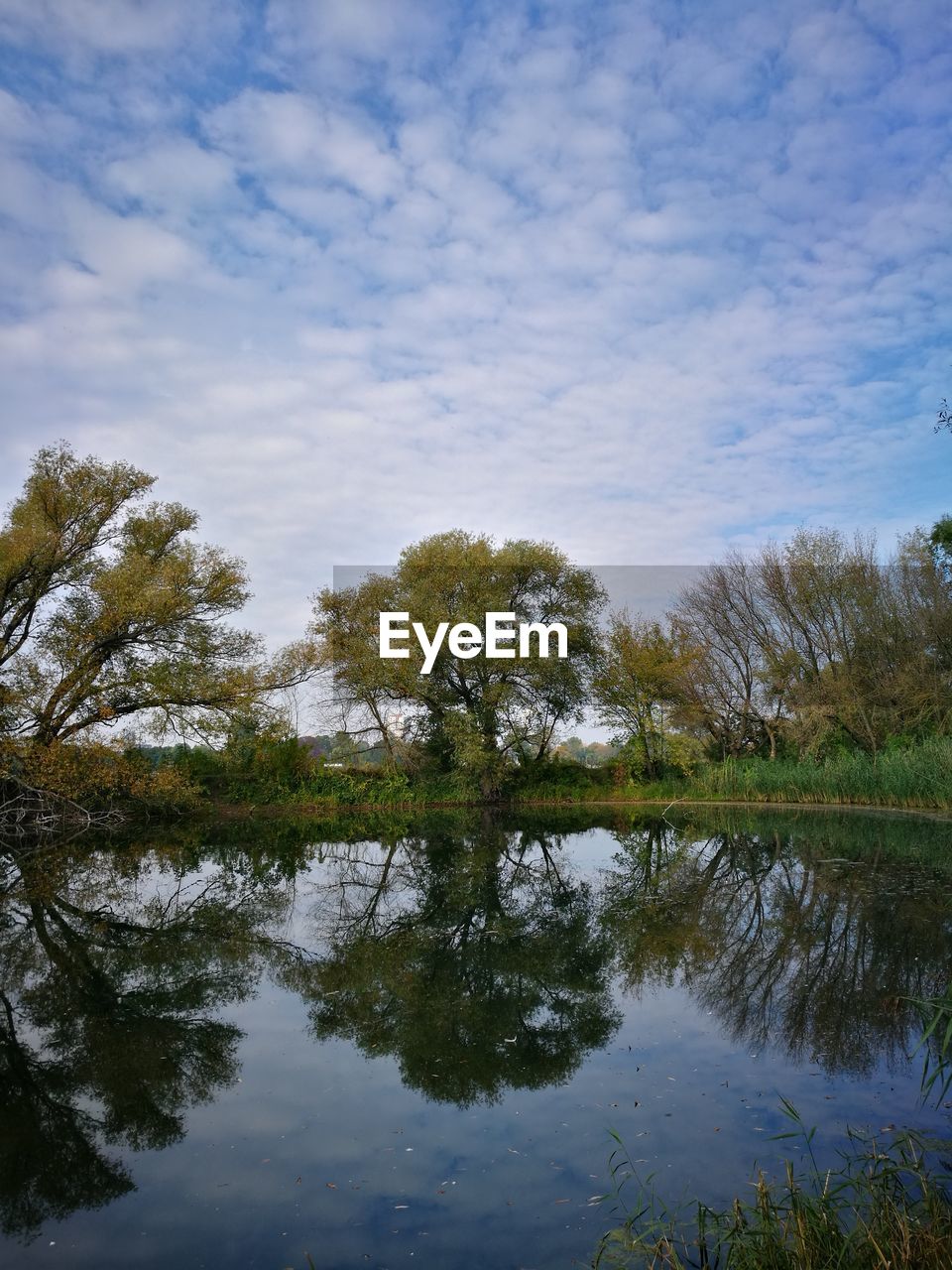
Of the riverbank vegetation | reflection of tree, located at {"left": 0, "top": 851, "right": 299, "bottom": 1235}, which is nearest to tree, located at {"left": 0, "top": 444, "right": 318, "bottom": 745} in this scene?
the riverbank vegetation

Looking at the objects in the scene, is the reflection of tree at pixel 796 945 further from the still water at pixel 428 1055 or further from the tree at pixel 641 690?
the tree at pixel 641 690

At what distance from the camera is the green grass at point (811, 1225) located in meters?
3.01

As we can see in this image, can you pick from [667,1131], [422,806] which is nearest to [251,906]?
[667,1131]

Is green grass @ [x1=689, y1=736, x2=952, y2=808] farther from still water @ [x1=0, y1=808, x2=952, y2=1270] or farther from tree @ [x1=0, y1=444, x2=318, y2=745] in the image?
tree @ [x1=0, y1=444, x2=318, y2=745]

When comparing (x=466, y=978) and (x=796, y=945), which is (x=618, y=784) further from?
(x=466, y=978)

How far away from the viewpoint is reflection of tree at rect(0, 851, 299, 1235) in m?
4.46

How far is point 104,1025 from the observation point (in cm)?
662

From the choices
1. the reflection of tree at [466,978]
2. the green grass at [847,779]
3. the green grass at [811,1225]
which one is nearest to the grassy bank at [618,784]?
the green grass at [847,779]

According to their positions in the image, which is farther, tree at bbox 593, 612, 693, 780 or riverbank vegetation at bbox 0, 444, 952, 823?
tree at bbox 593, 612, 693, 780

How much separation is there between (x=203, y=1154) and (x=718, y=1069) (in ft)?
10.4

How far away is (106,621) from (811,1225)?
21546 mm

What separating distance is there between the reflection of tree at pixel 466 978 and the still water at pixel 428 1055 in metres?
0.04

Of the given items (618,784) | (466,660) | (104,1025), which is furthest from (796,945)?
(618,784)

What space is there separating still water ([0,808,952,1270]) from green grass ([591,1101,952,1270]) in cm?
17
